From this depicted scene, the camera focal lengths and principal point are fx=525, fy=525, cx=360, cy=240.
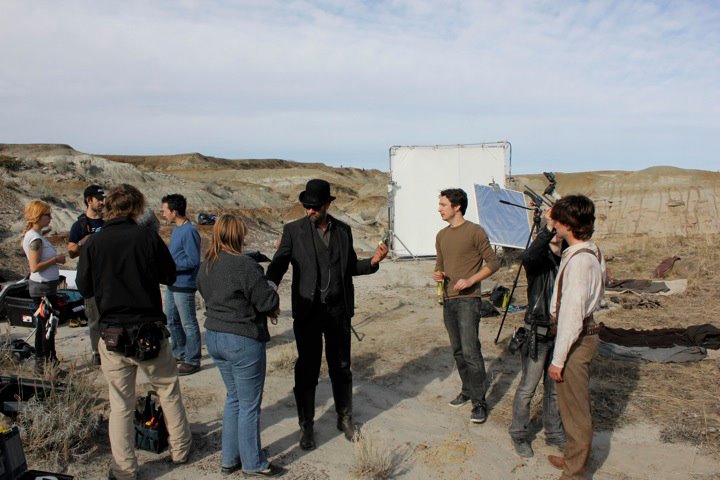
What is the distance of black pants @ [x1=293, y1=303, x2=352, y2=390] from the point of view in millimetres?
3797

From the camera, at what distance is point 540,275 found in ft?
12.5

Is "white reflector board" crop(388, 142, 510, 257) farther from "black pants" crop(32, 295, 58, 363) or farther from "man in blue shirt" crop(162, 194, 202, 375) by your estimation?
"black pants" crop(32, 295, 58, 363)

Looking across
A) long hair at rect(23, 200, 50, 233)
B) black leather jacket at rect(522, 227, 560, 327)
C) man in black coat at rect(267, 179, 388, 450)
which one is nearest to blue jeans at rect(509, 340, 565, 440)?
black leather jacket at rect(522, 227, 560, 327)

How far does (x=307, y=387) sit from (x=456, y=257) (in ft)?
5.18

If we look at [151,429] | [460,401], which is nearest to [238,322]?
[151,429]

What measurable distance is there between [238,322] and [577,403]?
2127 millimetres

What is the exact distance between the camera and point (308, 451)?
12.7ft

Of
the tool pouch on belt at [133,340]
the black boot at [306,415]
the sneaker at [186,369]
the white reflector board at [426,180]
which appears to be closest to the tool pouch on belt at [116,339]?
the tool pouch on belt at [133,340]

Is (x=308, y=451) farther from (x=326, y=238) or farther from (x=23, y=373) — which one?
(x=23, y=373)

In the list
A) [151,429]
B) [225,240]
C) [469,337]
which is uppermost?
[225,240]

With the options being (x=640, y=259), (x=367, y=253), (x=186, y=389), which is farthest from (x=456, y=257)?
(x=367, y=253)

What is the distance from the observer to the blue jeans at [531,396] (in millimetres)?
3693

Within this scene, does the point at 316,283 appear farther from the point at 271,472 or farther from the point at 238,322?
the point at 271,472

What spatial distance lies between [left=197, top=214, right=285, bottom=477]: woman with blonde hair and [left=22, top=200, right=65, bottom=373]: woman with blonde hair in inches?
92.7
